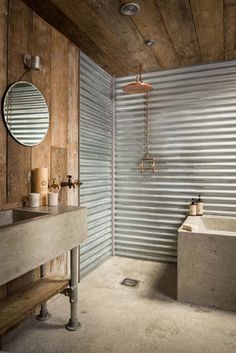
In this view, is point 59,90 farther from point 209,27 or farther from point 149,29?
point 209,27

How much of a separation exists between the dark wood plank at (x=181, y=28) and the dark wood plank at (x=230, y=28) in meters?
0.35

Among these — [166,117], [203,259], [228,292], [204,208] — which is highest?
[166,117]

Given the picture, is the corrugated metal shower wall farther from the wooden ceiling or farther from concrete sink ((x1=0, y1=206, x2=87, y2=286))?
concrete sink ((x1=0, y1=206, x2=87, y2=286))

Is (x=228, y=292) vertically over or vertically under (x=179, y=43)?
under

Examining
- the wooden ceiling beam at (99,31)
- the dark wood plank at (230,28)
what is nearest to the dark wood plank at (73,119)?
the wooden ceiling beam at (99,31)

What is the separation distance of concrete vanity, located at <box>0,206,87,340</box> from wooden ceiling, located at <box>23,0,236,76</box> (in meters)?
2.01

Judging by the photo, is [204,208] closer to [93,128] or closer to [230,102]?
[230,102]

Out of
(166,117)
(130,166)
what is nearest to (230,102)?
(166,117)

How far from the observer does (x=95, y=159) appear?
12.7 ft

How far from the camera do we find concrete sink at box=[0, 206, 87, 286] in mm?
1593

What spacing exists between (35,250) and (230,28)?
3142mm

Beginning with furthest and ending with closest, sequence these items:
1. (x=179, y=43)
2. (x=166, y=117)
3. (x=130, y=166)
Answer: (x=130, y=166)
(x=166, y=117)
(x=179, y=43)

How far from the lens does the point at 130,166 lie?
433 centimetres

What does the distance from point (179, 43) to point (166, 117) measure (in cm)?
111
